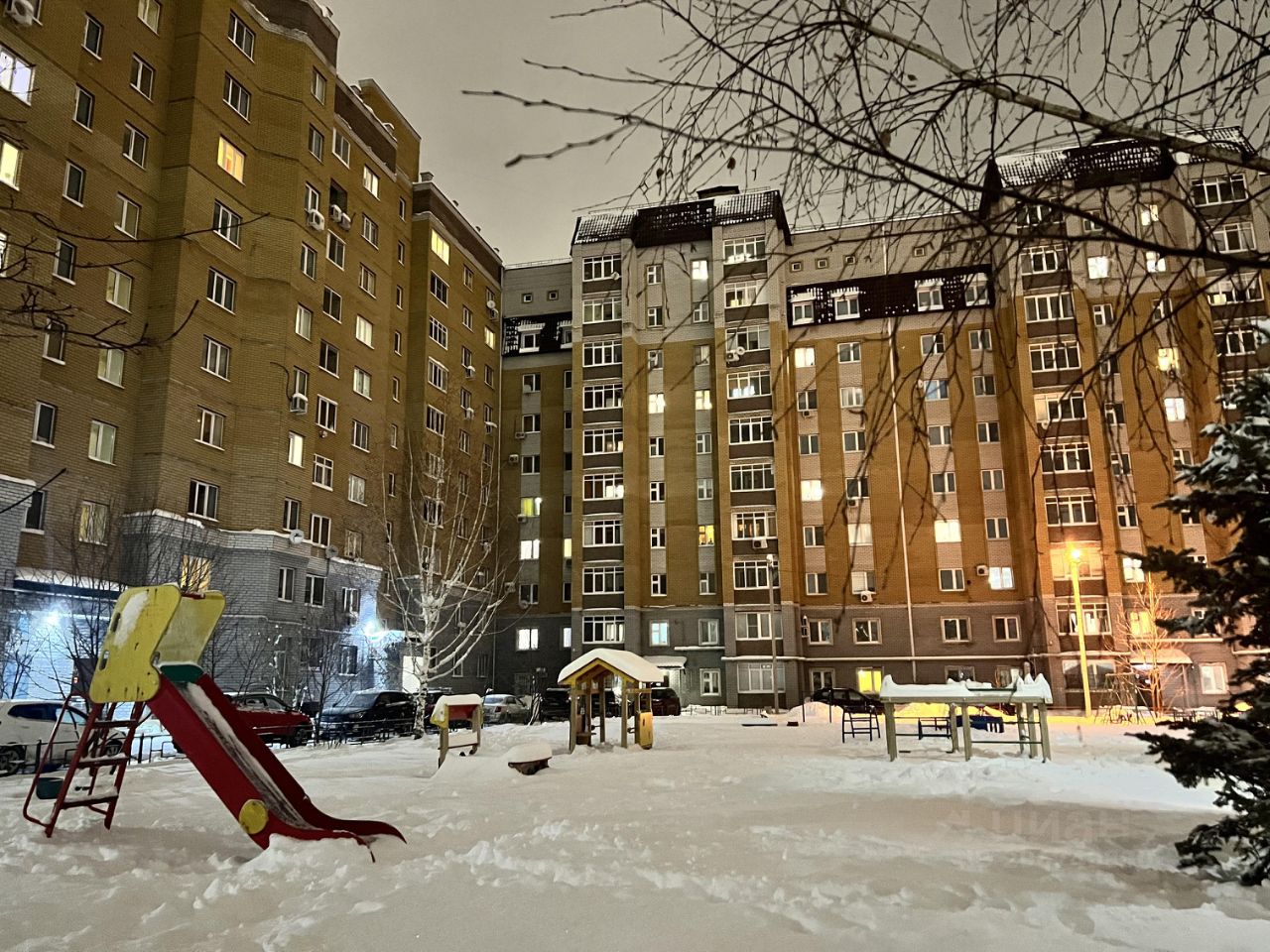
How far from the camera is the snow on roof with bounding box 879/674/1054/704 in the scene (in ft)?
60.7

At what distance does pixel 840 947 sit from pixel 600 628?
48.0 metres

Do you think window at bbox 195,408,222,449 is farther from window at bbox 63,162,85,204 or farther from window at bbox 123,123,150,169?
window at bbox 123,123,150,169

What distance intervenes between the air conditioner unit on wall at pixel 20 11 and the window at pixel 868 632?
44666 mm

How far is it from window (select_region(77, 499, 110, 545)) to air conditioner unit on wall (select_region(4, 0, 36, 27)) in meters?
15.1

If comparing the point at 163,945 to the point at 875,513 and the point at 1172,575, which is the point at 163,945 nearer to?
the point at 1172,575

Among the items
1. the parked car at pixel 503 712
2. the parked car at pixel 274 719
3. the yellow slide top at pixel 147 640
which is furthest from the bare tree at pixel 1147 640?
the yellow slide top at pixel 147 640

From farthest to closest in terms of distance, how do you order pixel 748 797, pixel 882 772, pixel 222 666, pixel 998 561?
1. pixel 998 561
2. pixel 222 666
3. pixel 882 772
4. pixel 748 797

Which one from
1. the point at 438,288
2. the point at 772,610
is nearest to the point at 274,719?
the point at 772,610

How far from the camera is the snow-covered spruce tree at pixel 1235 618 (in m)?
7.55

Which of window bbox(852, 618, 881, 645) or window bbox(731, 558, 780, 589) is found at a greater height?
window bbox(731, 558, 780, 589)

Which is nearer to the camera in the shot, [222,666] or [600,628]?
[222,666]

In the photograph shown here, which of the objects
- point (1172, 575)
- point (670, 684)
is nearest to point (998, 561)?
point (670, 684)

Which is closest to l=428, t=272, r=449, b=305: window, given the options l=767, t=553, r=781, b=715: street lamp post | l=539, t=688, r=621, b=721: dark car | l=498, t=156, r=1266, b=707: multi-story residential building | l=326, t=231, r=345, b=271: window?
l=498, t=156, r=1266, b=707: multi-story residential building

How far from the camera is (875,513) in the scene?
50.1m
